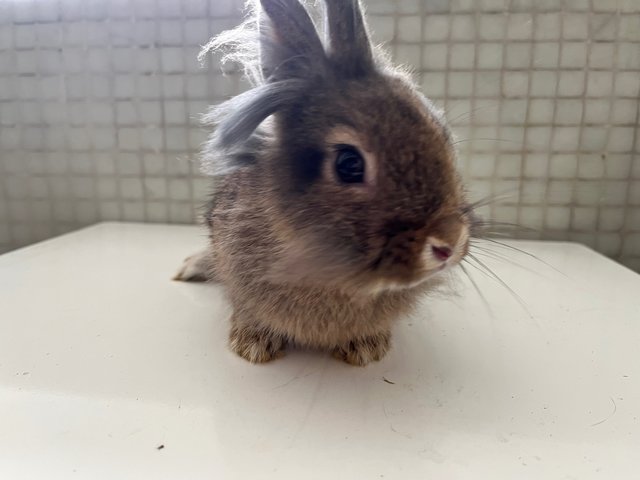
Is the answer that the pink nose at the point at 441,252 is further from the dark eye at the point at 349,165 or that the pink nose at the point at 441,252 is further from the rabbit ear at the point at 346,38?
the rabbit ear at the point at 346,38

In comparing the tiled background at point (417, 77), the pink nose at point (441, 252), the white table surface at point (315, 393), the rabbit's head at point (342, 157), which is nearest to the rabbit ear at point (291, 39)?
the rabbit's head at point (342, 157)

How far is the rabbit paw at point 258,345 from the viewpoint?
2.38ft

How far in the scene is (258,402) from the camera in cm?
62

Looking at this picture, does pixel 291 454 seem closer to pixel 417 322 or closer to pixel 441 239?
pixel 441 239

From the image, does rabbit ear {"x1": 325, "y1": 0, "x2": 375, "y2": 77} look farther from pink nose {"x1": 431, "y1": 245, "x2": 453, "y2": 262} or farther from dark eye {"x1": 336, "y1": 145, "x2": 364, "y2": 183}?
pink nose {"x1": 431, "y1": 245, "x2": 453, "y2": 262}

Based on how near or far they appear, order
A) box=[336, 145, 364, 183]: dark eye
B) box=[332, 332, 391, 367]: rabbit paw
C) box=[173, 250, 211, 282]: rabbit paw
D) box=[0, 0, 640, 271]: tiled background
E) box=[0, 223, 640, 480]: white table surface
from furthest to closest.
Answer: box=[0, 0, 640, 271]: tiled background, box=[173, 250, 211, 282]: rabbit paw, box=[332, 332, 391, 367]: rabbit paw, box=[336, 145, 364, 183]: dark eye, box=[0, 223, 640, 480]: white table surface

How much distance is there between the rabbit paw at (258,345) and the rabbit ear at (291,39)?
0.36m

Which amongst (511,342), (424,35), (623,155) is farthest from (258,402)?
(623,155)

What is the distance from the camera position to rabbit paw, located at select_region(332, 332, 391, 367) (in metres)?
0.72

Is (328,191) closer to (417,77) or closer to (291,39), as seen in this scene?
(291,39)

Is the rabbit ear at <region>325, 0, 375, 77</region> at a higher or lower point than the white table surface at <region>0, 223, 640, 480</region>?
higher

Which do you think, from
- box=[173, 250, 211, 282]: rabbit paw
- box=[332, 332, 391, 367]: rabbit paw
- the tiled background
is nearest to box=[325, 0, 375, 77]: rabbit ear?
box=[332, 332, 391, 367]: rabbit paw

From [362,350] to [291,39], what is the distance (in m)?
0.43

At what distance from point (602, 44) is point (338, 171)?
3.56ft
